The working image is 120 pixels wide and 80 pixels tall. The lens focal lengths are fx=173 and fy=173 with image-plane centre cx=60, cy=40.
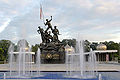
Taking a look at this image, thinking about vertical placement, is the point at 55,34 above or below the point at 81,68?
above

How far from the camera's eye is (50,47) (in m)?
30.5

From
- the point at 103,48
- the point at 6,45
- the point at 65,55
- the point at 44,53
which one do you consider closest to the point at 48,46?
the point at 44,53

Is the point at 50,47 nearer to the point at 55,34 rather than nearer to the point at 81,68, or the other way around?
the point at 55,34

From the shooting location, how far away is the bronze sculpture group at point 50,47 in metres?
29.8

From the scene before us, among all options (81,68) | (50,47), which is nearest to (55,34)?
(50,47)

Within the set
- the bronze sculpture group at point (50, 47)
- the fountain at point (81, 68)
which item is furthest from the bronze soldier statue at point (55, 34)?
the fountain at point (81, 68)

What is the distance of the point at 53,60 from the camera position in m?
29.8

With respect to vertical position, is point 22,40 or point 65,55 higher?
point 22,40

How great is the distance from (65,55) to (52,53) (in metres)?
2.36

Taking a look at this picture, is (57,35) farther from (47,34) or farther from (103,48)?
(103,48)

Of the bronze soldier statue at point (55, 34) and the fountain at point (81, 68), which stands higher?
the bronze soldier statue at point (55, 34)

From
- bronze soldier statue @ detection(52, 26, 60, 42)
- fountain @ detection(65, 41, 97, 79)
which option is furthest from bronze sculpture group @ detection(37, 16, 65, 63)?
fountain @ detection(65, 41, 97, 79)

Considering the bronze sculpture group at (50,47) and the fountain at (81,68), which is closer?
the fountain at (81,68)

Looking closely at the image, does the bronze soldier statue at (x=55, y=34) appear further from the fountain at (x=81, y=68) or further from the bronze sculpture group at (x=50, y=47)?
the fountain at (x=81, y=68)
